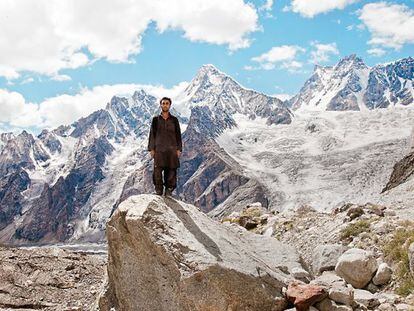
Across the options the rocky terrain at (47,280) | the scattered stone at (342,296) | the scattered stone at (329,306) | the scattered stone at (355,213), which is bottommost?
the rocky terrain at (47,280)

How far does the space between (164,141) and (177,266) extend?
14.5ft

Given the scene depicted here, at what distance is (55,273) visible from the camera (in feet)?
76.6

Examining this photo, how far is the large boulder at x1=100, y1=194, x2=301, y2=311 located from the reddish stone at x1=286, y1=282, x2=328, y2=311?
12.7 inches

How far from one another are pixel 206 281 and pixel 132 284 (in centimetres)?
225

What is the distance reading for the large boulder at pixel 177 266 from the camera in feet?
37.7

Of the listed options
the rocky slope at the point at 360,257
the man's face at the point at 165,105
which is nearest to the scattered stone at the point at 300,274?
the rocky slope at the point at 360,257

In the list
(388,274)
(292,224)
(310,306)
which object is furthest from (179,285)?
(292,224)

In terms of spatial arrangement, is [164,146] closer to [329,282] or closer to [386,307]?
[329,282]

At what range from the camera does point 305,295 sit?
11.5m

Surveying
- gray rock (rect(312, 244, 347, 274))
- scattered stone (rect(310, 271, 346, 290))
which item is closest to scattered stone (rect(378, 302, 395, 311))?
scattered stone (rect(310, 271, 346, 290))

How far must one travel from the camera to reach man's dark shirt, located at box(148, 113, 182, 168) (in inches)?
593

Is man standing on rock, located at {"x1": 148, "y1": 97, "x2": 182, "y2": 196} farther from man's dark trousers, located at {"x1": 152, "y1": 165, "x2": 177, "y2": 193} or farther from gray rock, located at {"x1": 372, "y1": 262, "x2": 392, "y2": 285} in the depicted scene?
gray rock, located at {"x1": 372, "y1": 262, "x2": 392, "y2": 285}

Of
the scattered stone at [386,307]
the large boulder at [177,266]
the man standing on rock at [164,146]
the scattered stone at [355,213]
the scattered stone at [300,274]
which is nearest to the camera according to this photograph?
the large boulder at [177,266]

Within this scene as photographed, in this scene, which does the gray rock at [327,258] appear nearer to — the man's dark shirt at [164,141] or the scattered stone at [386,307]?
the scattered stone at [386,307]
